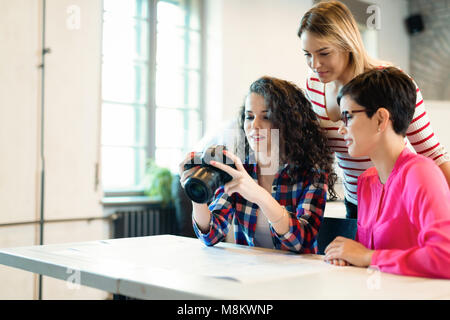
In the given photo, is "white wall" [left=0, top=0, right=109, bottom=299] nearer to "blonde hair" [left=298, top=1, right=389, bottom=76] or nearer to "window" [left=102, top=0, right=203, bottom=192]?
"window" [left=102, top=0, right=203, bottom=192]

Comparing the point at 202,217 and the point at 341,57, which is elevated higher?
the point at 341,57

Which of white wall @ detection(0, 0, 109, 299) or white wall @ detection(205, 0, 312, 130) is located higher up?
white wall @ detection(205, 0, 312, 130)

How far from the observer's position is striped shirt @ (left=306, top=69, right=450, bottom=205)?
1.43 m

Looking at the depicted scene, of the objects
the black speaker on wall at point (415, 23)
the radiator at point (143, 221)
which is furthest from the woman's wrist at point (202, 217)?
the black speaker on wall at point (415, 23)

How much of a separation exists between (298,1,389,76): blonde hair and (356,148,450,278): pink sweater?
14.9 inches

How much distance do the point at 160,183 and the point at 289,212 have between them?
2.64 meters

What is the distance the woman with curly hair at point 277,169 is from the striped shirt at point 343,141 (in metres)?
0.07

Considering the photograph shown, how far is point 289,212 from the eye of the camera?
1.33 meters

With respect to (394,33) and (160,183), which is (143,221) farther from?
(394,33)

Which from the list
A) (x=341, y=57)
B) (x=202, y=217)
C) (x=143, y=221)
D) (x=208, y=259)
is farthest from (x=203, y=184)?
(x=143, y=221)

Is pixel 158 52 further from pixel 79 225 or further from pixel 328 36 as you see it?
pixel 328 36

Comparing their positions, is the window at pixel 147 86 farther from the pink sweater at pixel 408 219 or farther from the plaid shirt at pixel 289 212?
the pink sweater at pixel 408 219

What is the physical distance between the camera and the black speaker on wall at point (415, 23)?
5762 mm

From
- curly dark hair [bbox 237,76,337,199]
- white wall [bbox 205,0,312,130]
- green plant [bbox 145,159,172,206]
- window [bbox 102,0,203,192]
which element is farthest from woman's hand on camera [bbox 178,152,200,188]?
white wall [bbox 205,0,312,130]
